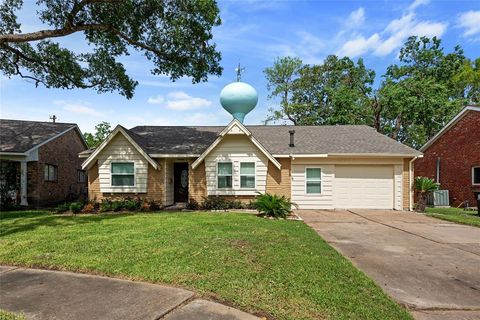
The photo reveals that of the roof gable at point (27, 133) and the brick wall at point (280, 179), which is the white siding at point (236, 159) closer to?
the brick wall at point (280, 179)

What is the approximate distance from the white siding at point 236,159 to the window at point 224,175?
172 millimetres

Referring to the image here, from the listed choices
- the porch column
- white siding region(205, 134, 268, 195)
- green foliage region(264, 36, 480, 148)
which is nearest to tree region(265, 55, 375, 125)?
green foliage region(264, 36, 480, 148)

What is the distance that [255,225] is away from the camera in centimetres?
1008

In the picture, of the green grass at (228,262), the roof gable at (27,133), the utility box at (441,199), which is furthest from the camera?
the utility box at (441,199)

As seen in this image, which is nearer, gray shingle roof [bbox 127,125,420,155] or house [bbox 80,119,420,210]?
house [bbox 80,119,420,210]

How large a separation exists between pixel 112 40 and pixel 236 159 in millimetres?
7964

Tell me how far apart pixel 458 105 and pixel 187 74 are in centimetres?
2507

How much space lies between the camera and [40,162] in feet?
60.7

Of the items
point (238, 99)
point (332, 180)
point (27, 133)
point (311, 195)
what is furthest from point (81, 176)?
point (332, 180)

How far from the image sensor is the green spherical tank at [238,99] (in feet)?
74.4

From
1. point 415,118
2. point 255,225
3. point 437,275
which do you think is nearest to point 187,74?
point 255,225

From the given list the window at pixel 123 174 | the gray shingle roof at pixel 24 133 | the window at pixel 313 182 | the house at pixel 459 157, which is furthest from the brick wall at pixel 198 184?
the house at pixel 459 157

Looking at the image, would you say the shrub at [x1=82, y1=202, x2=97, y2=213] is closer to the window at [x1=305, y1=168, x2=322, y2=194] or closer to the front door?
the front door

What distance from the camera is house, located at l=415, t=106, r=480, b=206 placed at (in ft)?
64.8
